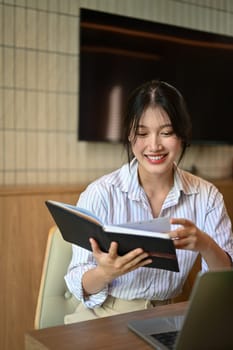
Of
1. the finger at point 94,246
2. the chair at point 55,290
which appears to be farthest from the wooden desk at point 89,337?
the chair at point 55,290

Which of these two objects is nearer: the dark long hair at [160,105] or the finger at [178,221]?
the finger at [178,221]

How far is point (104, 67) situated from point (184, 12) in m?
0.71

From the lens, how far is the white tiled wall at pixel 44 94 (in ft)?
7.70

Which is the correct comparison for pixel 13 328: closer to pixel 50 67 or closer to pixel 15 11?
pixel 50 67

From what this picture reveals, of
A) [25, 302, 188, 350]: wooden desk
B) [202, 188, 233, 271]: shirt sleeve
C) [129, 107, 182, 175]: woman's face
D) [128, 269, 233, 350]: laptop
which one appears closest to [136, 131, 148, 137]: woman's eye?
[129, 107, 182, 175]: woman's face

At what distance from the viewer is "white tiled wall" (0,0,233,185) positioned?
235cm

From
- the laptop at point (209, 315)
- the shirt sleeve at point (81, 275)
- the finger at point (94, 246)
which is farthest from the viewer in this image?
the shirt sleeve at point (81, 275)

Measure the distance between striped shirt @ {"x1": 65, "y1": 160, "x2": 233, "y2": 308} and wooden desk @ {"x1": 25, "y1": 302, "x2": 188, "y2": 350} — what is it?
0.90 ft

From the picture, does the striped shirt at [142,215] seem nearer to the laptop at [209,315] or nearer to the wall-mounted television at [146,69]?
the laptop at [209,315]

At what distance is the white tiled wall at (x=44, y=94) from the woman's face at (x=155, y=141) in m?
1.19

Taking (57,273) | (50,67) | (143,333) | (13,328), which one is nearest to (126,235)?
(143,333)

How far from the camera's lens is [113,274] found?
3.73 feet

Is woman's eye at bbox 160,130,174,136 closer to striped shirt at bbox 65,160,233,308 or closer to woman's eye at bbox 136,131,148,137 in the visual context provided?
woman's eye at bbox 136,131,148,137

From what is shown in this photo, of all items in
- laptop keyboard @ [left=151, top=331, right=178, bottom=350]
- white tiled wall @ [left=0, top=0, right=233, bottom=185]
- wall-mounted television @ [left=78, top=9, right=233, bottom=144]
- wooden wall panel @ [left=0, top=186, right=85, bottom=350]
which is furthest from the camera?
wall-mounted television @ [left=78, top=9, right=233, bottom=144]
